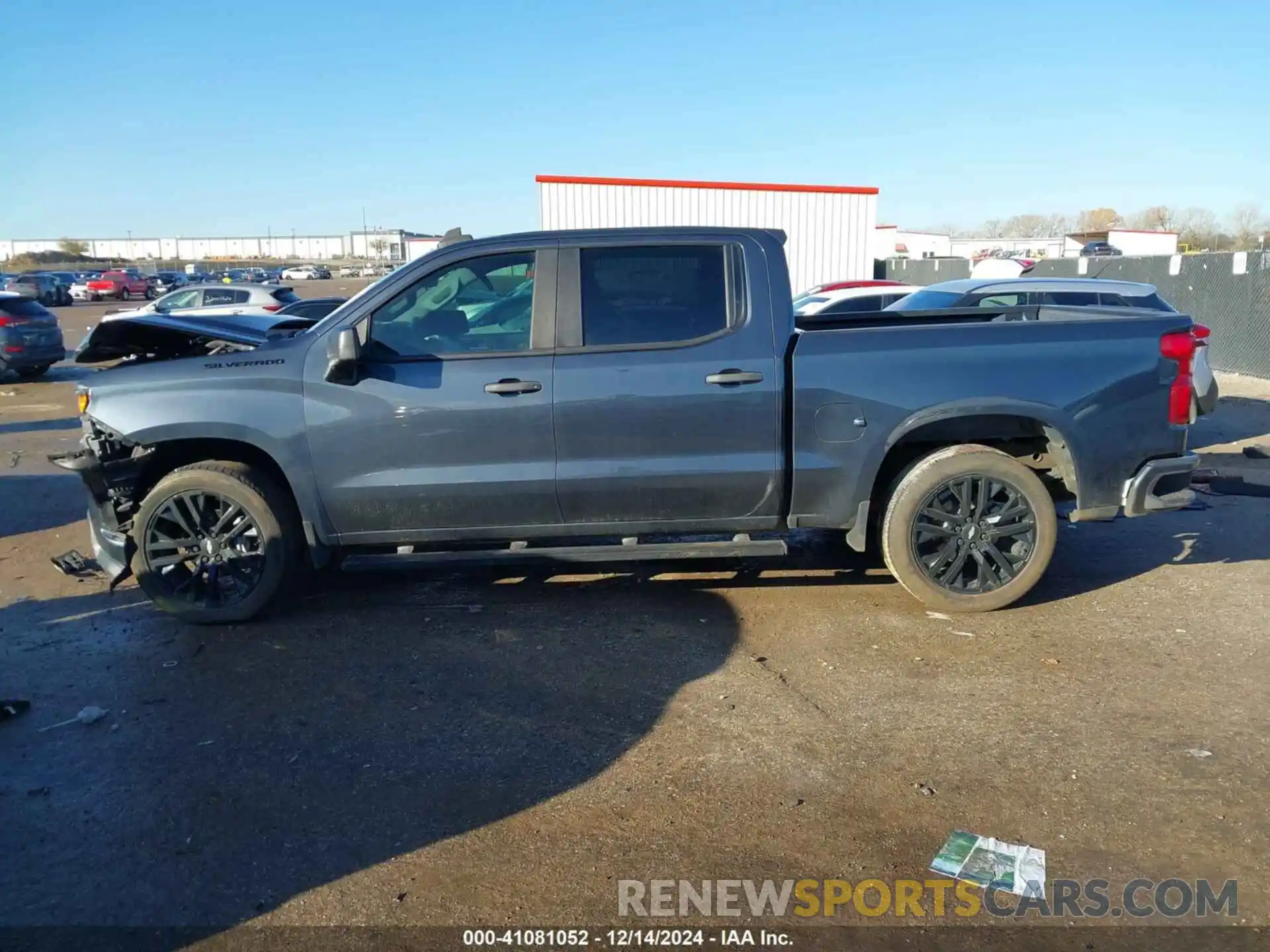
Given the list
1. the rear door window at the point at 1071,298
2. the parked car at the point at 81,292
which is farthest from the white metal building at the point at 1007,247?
the parked car at the point at 81,292

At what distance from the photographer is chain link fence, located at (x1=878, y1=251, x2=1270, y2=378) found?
50.2ft

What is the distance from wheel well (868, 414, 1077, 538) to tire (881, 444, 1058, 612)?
100 millimetres

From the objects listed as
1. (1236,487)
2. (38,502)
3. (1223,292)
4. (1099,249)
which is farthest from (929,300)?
(1099,249)

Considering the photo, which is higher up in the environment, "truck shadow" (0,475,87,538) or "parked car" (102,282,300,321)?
"parked car" (102,282,300,321)

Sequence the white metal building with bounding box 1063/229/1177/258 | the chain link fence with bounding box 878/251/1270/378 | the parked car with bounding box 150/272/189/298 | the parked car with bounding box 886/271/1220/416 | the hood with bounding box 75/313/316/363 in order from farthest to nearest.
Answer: the white metal building with bounding box 1063/229/1177/258 < the parked car with bounding box 150/272/189/298 < the chain link fence with bounding box 878/251/1270/378 < the parked car with bounding box 886/271/1220/416 < the hood with bounding box 75/313/316/363

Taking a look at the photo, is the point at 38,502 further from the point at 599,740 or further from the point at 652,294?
the point at 599,740

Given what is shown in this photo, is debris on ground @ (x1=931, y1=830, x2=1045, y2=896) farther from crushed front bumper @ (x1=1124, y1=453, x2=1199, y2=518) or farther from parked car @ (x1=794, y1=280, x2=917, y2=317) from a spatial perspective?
parked car @ (x1=794, y1=280, x2=917, y2=317)

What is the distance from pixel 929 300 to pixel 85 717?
9605 mm

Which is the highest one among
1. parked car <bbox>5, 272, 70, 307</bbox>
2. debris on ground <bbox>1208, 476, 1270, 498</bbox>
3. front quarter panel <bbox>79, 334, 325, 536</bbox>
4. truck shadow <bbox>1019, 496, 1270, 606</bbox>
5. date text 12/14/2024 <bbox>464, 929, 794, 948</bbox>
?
parked car <bbox>5, 272, 70, 307</bbox>

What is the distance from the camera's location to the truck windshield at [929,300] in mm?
10758

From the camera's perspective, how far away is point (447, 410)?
5.01 meters

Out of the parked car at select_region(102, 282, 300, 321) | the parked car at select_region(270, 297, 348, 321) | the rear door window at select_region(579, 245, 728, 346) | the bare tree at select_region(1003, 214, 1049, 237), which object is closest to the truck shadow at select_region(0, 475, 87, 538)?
the parked car at select_region(270, 297, 348, 321)

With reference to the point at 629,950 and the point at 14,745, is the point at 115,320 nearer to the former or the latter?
the point at 14,745

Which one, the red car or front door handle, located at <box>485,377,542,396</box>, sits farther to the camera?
the red car
